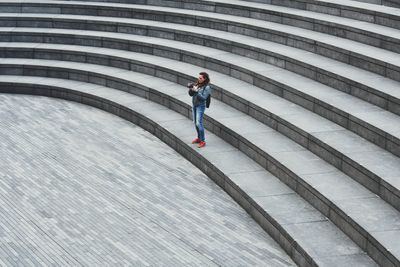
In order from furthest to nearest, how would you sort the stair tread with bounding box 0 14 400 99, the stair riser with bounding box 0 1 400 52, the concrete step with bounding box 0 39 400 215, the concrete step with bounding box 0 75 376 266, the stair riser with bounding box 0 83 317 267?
the stair riser with bounding box 0 1 400 52, the stair tread with bounding box 0 14 400 99, the concrete step with bounding box 0 39 400 215, the stair riser with bounding box 0 83 317 267, the concrete step with bounding box 0 75 376 266

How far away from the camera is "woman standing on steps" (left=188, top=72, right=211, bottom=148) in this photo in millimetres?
13879

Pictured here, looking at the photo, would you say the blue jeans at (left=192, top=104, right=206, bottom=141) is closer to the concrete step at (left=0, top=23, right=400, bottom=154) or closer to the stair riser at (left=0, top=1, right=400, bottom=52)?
the concrete step at (left=0, top=23, right=400, bottom=154)

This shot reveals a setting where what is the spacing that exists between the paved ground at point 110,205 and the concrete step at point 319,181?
36.5 inches

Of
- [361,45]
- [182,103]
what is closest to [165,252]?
[182,103]

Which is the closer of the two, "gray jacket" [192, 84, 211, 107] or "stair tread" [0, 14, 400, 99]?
"stair tread" [0, 14, 400, 99]

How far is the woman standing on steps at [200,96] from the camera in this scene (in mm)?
13879

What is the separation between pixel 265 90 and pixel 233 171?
3.08m

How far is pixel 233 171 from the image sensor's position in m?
13.2

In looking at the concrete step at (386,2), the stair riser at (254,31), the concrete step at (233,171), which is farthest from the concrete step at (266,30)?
the concrete step at (233,171)

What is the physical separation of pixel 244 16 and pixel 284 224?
9578mm

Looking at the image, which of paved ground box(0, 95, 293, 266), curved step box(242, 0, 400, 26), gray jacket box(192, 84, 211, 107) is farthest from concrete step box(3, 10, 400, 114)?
paved ground box(0, 95, 293, 266)

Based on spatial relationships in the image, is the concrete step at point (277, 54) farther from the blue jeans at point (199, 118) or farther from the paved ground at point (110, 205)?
the paved ground at point (110, 205)

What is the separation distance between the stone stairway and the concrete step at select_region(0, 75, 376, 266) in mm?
28

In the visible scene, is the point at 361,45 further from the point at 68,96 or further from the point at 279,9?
the point at 68,96
